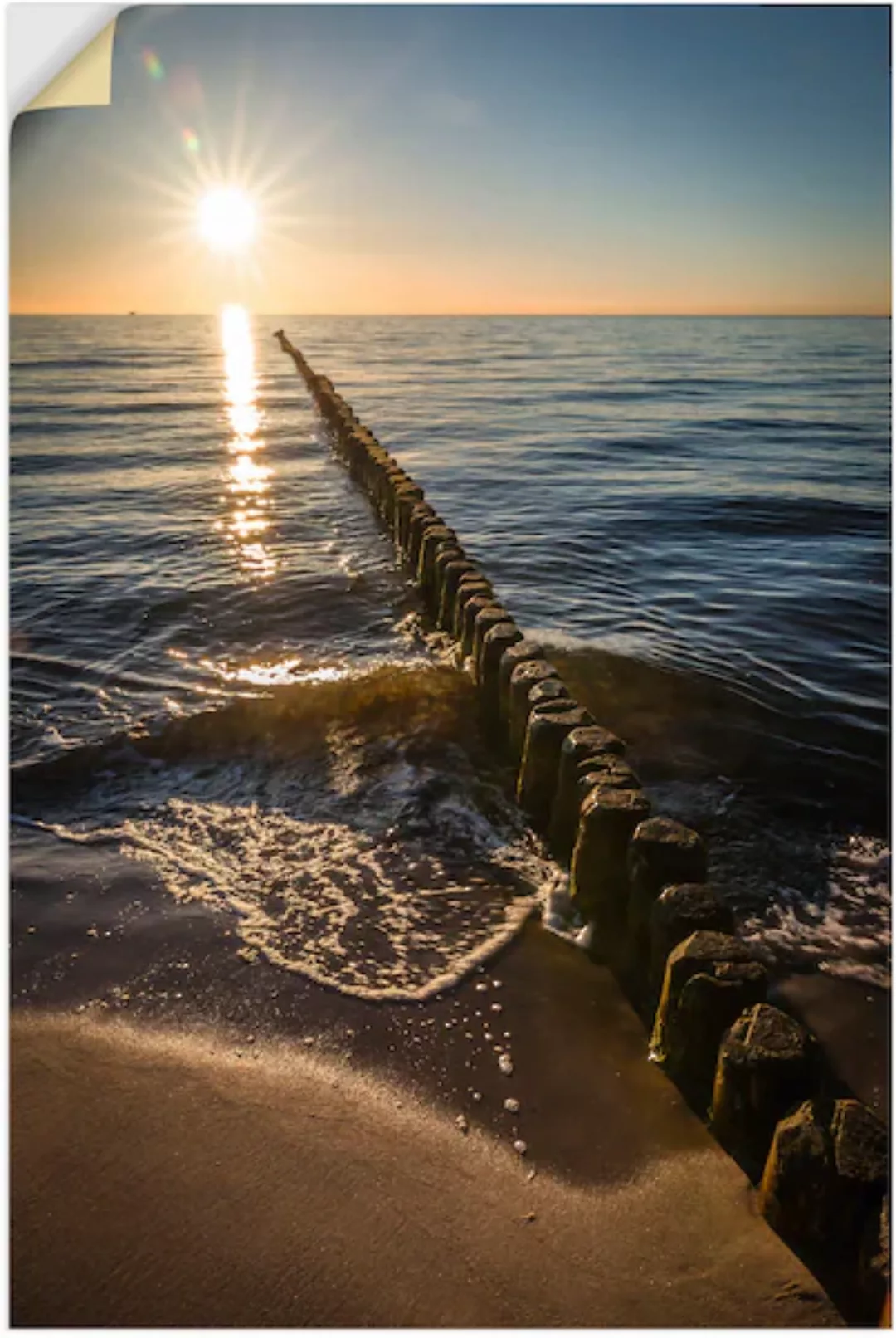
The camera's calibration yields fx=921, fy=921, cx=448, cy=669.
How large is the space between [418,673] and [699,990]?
11.8ft

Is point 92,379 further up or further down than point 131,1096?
further up

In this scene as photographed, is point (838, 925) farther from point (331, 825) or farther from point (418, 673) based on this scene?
point (418, 673)

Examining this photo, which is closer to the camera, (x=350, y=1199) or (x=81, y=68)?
(x=350, y=1199)

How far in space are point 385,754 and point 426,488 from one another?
319 inches

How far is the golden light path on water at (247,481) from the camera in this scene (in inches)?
348

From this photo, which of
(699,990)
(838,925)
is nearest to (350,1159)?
(699,990)

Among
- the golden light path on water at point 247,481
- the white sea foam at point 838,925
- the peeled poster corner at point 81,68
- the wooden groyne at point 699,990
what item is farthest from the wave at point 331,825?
the golden light path on water at point 247,481

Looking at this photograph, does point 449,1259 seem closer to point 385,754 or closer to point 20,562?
point 385,754

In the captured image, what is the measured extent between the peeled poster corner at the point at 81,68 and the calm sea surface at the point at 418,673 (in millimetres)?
2777

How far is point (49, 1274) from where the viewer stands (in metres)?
2.12

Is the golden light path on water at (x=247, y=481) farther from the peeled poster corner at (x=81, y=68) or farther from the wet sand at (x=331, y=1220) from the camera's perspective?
the wet sand at (x=331, y=1220)

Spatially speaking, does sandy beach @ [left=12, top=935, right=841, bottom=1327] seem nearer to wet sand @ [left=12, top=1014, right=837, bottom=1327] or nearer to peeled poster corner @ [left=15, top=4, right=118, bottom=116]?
wet sand @ [left=12, top=1014, right=837, bottom=1327]

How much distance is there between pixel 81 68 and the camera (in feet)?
10.00

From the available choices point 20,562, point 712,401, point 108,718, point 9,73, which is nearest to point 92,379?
point 712,401
